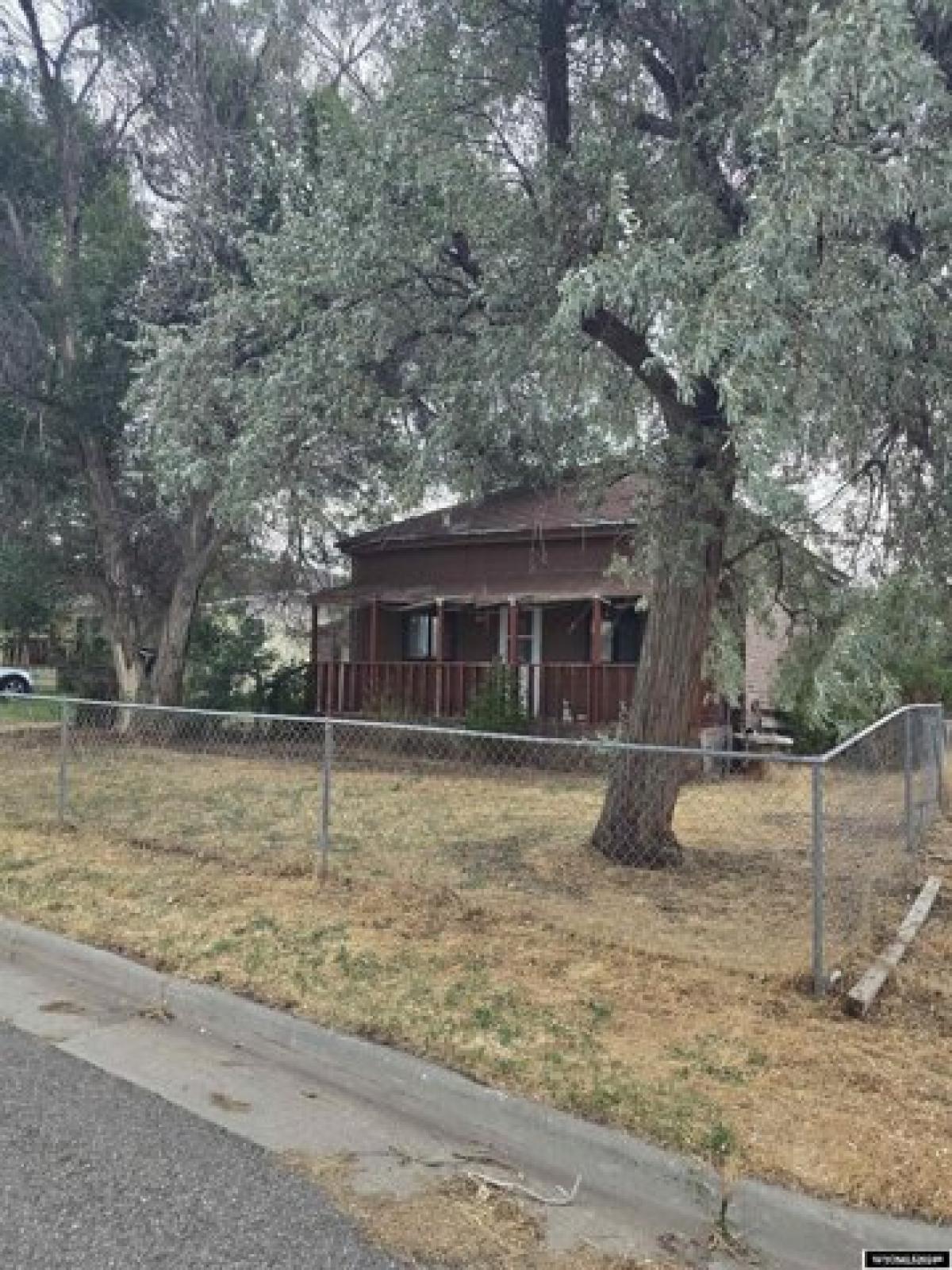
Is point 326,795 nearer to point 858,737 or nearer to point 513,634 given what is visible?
point 858,737

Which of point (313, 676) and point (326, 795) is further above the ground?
point (313, 676)

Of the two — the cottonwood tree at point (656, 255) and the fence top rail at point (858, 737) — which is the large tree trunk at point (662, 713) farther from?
the fence top rail at point (858, 737)

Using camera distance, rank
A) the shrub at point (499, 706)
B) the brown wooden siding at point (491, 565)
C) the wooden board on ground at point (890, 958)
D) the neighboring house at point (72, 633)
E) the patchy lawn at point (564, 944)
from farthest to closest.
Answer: the neighboring house at point (72, 633), the brown wooden siding at point (491, 565), the shrub at point (499, 706), the wooden board on ground at point (890, 958), the patchy lawn at point (564, 944)

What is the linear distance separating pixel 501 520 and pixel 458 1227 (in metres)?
16.3

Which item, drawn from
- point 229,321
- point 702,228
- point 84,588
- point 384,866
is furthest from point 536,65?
point 84,588

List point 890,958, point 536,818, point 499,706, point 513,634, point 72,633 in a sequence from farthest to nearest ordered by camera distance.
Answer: point 72,633 → point 513,634 → point 499,706 → point 536,818 → point 890,958

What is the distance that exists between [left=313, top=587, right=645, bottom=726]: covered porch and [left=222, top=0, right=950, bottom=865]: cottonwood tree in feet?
24.5

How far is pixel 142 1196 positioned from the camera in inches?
134

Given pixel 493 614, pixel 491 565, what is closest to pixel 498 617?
pixel 493 614

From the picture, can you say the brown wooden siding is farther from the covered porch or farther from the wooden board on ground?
the wooden board on ground

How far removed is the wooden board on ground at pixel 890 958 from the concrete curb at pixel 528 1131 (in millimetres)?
1770

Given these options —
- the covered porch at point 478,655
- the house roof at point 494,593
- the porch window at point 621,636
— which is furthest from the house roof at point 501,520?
the porch window at point 621,636

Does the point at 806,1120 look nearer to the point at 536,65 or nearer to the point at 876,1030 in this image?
the point at 876,1030

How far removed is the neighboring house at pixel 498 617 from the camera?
1670 cm
